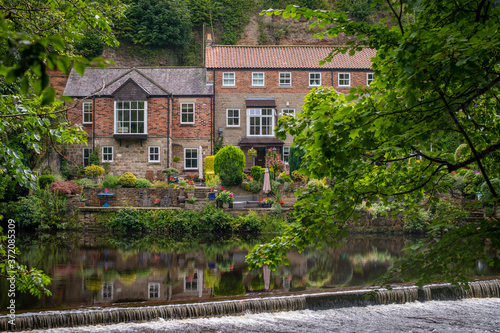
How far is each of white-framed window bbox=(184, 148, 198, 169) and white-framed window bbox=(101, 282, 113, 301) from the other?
57.3ft

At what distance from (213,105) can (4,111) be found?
24.2m

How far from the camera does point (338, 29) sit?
3.81 metres

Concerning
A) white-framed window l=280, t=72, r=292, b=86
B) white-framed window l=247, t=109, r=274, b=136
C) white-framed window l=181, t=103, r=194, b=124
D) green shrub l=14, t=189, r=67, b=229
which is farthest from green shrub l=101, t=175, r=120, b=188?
white-framed window l=280, t=72, r=292, b=86

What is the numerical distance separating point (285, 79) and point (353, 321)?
74.0 ft

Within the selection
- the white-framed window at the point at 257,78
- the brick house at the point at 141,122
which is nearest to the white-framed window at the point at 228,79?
the brick house at the point at 141,122

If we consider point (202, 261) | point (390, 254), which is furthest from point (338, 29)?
point (390, 254)

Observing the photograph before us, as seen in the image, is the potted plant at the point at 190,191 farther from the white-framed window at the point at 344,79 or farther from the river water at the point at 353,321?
the white-framed window at the point at 344,79

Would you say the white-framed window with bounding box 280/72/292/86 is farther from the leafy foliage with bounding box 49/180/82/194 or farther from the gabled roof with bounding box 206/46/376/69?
the leafy foliage with bounding box 49/180/82/194

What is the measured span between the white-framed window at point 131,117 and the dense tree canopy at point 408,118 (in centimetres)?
2336

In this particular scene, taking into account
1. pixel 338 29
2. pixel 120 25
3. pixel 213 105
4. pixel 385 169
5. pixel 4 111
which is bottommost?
pixel 385 169

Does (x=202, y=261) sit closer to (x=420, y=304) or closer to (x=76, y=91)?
(x=420, y=304)

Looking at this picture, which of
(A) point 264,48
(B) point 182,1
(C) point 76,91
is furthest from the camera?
(B) point 182,1

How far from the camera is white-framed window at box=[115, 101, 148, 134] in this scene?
26547mm

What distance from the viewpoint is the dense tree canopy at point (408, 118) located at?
9.70 feet
